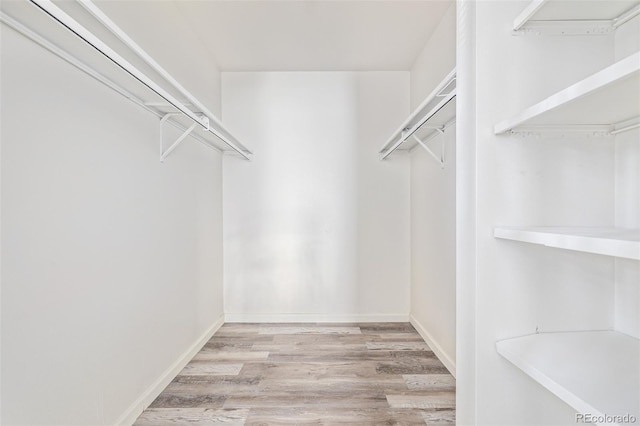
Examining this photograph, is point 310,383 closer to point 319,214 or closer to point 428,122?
point 319,214

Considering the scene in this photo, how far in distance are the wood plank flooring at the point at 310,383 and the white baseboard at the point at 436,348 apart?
0.13 feet

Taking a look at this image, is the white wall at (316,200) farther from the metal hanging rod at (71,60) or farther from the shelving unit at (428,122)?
the metal hanging rod at (71,60)

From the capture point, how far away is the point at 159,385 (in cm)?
191

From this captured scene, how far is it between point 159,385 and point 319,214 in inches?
71.7

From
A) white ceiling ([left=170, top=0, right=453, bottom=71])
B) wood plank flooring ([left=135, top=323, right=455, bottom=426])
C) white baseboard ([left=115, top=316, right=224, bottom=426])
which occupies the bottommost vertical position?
wood plank flooring ([left=135, top=323, right=455, bottom=426])

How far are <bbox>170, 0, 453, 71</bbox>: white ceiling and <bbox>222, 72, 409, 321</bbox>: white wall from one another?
9.6 inches

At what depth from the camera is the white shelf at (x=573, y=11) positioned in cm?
86

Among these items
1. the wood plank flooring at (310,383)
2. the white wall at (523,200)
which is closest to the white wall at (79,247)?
the wood plank flooring at (310,383)

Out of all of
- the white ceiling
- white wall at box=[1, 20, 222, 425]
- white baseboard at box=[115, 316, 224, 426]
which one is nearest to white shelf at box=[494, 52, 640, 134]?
white wall at box=[1, 20, 222, 425]

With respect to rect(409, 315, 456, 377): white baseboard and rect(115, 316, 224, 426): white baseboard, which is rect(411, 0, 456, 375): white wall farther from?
rect(115, 316, 224, 426): white baseboard

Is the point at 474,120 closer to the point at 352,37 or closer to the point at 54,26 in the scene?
the point at 54,26

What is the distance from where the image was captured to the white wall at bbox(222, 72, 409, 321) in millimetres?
3186

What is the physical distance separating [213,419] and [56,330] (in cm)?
88

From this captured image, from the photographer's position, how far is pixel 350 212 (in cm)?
319
